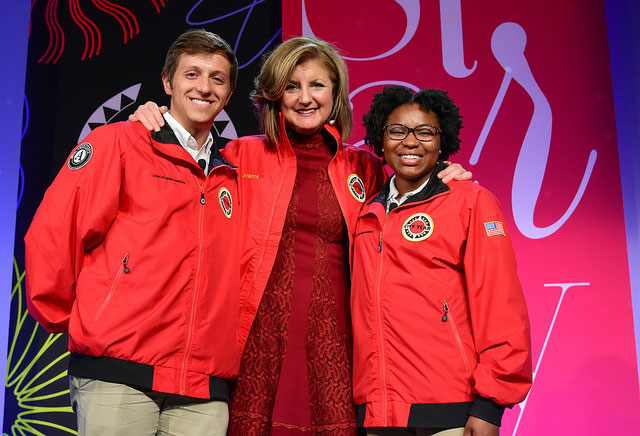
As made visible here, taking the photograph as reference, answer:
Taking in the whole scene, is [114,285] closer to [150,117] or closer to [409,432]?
[150,117]

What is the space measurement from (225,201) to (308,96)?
55 centimetres

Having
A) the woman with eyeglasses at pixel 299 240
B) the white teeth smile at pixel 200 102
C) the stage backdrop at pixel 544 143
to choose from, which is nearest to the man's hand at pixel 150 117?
the woman with eyeglasses at pixel 299 240

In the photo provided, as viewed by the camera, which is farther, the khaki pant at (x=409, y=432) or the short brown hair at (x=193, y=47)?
the short brown hair at (x=193, y=47)

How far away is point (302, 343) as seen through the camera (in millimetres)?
2174

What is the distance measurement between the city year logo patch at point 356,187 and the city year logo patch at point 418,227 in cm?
34

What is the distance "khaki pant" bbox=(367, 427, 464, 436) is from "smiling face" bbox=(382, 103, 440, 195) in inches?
32.2

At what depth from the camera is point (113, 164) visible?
6.26ft

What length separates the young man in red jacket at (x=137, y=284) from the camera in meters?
1.79

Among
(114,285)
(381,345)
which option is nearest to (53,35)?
(114,285)

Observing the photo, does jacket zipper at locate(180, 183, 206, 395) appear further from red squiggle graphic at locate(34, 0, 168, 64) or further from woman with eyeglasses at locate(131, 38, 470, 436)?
red squiggle graphic at locate(34, 0, 168, 64)

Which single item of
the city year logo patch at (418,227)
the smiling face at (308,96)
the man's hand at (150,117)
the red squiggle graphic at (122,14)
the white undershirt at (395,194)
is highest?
the red squiggle graphic at (122,14)

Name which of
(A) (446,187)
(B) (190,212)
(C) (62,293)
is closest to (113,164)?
(B) (190,212)

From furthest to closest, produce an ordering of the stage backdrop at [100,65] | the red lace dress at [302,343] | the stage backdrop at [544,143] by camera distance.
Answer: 1. the stage backdrop at [100,65]
2. the stage backdrop at [544,143]
3. the red lace dress at [302,343]

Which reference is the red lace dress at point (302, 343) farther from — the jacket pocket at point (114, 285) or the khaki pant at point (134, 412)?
the jacket pocket at point (114, 285)
